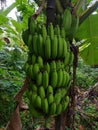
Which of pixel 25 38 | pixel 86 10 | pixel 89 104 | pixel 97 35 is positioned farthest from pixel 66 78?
pixel 89 104

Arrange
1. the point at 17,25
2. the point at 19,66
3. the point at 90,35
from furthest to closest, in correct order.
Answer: the point at 19,66
the point at 17,25
the point at 90,35

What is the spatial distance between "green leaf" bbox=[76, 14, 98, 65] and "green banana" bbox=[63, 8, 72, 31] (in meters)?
0.46

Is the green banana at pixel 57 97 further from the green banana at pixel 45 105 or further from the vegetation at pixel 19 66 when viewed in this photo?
the vegetation at pixel 19 66

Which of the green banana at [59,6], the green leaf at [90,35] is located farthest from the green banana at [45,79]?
the green leaf at [90,35]

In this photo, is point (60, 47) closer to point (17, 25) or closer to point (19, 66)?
point (17, 25)

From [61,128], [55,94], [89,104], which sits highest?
[55,94]

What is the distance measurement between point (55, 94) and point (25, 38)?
0.23 meters

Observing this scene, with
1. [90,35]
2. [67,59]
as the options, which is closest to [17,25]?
[90,35]

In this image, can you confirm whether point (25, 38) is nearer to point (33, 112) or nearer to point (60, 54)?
point (60, 54)

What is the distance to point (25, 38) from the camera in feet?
3.34

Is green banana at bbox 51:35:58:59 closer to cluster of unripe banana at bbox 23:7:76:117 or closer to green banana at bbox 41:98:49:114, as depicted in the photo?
cluster of unripe banana at bbox 23:7:76:117

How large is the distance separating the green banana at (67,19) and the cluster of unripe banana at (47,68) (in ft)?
0.12

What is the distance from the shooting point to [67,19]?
3.30 ft

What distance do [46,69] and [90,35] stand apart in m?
0.68
